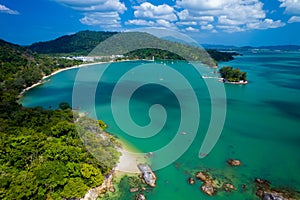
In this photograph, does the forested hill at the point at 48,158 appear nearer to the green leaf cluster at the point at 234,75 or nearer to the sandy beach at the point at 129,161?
the sandy beach at the point at 129,161

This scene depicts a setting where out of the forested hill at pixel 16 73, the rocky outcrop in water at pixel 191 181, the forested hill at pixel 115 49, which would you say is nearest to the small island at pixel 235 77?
the forested hill at pixel 115 49

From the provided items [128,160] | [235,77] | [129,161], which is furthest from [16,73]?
[235,77]

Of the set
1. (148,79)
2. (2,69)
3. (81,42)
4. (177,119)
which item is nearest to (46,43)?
(81,42)

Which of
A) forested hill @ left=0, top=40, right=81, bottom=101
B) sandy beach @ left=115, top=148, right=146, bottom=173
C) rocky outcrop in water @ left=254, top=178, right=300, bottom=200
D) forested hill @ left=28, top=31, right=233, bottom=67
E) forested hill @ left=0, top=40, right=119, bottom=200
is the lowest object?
rocky outcrop in water @ left=254, top=178, right=300, bottom=200

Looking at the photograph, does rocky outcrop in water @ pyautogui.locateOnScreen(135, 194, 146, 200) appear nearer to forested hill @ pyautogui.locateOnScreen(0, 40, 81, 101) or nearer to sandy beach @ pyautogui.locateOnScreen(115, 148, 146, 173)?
sandy beach @ pyautogui.locateOnScreen(115, 148, 146, 173)

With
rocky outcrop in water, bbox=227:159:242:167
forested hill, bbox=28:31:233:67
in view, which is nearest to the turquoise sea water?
rocky outcrop in water, bbox=227:159:242:167

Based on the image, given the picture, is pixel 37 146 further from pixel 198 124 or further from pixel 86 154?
pixel 198 124
